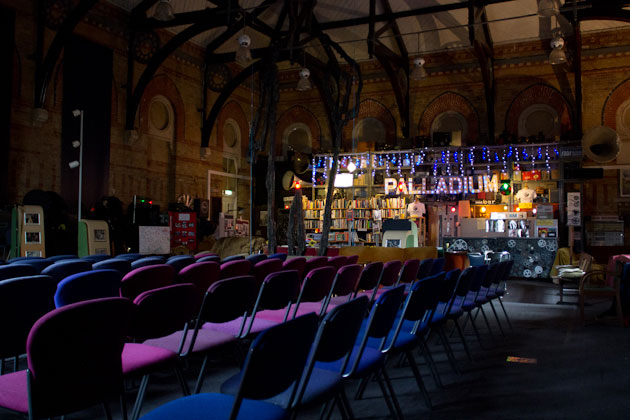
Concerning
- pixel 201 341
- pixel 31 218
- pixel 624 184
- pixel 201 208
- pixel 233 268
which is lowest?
pixel 201 341

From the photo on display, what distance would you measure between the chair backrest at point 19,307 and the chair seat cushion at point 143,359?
0.45 meters

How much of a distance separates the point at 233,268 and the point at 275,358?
2439 millimetres

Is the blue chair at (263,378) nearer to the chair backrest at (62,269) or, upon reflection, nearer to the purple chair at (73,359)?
the purple chair at (73,359)

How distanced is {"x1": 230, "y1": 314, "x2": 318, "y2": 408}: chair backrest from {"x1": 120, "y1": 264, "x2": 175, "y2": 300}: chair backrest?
1597 millimetres

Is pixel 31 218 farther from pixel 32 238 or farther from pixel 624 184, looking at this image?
pixel 624 184

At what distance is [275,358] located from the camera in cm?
164

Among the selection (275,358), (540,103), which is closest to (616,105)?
(540,103)

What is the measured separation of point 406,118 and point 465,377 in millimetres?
14669

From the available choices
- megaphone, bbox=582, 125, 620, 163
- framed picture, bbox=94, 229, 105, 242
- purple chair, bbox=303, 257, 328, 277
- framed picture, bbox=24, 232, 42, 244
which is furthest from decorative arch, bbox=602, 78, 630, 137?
framed picture, bbox=24, 232, 42, 244

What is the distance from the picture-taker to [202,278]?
369cm

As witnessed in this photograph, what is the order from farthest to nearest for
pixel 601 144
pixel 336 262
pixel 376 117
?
pixel 376 117, pixel 601 144, pixel 336 262

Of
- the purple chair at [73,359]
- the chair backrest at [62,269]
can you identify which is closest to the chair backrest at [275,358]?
the purple chair at [73,359]

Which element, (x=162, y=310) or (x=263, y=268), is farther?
(x=263, y=268)

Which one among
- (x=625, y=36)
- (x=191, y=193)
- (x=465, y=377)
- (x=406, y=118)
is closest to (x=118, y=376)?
(x=465, y=377)
